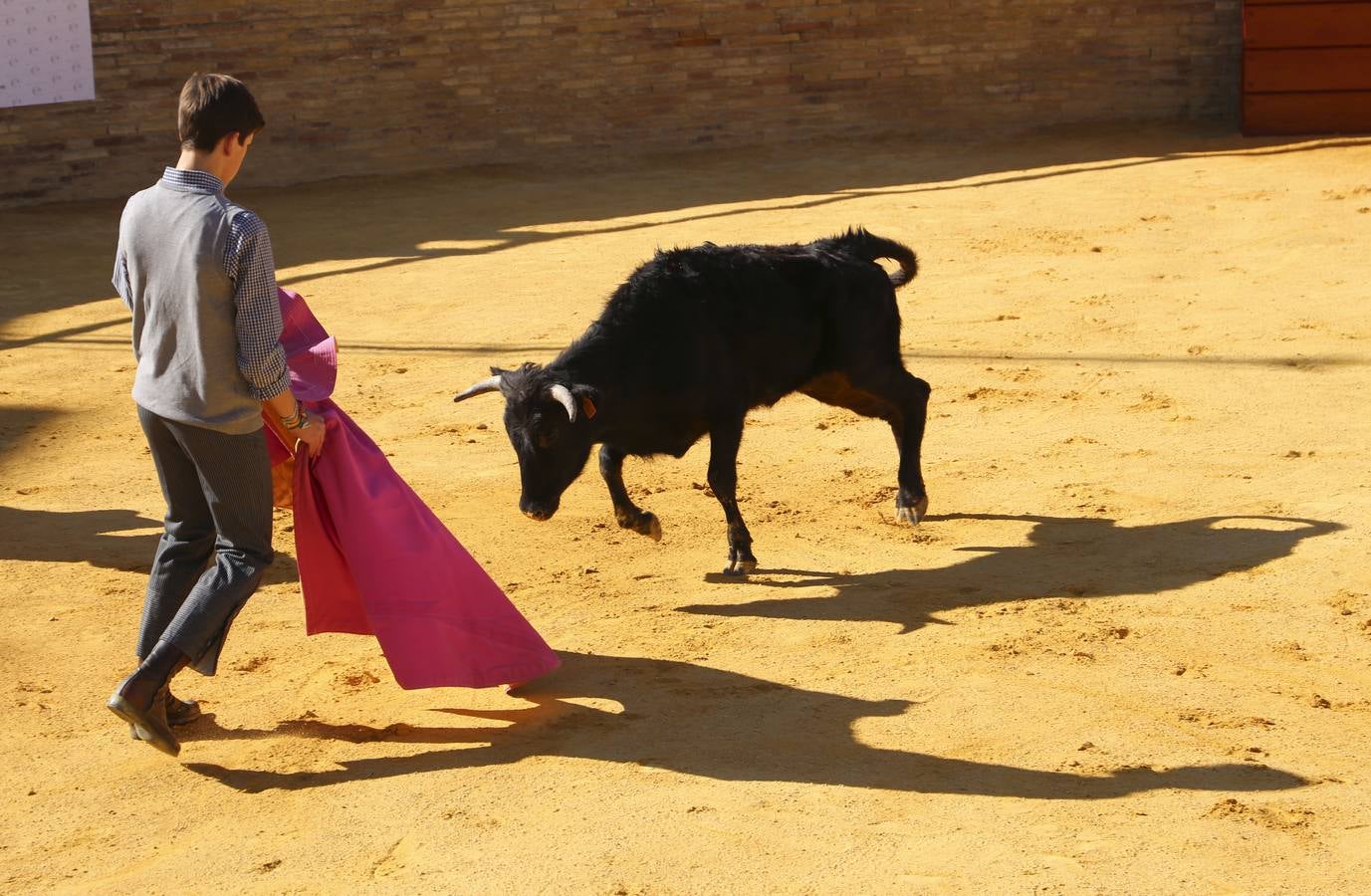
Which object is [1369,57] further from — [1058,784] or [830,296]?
[1058,784]

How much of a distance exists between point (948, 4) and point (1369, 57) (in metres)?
3.90

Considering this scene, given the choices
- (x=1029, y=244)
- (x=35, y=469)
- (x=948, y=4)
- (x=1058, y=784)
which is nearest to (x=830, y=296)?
(x=1058, y=784)

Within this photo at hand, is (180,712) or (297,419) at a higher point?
(297,419)

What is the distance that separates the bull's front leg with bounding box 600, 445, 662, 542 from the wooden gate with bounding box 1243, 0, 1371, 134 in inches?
422

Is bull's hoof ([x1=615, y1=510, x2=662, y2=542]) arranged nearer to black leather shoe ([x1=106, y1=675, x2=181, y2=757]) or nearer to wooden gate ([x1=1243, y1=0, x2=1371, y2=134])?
black leather shoe ([x1=106, y1=675, x2=181, y2=757])

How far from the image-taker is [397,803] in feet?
13.4

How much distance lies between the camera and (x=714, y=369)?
19.5ft

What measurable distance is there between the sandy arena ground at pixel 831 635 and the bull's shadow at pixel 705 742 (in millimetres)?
15

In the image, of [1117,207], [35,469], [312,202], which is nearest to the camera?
[35,469]

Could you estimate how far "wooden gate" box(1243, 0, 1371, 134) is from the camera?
14.3 meters

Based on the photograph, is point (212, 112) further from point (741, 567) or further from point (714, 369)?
point (741, 567)

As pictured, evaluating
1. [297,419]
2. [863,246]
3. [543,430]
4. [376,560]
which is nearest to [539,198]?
[863,246]

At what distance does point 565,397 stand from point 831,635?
3.98ft

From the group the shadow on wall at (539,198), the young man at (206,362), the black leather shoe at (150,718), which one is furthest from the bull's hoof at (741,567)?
the shadow on wall at (539,198)
